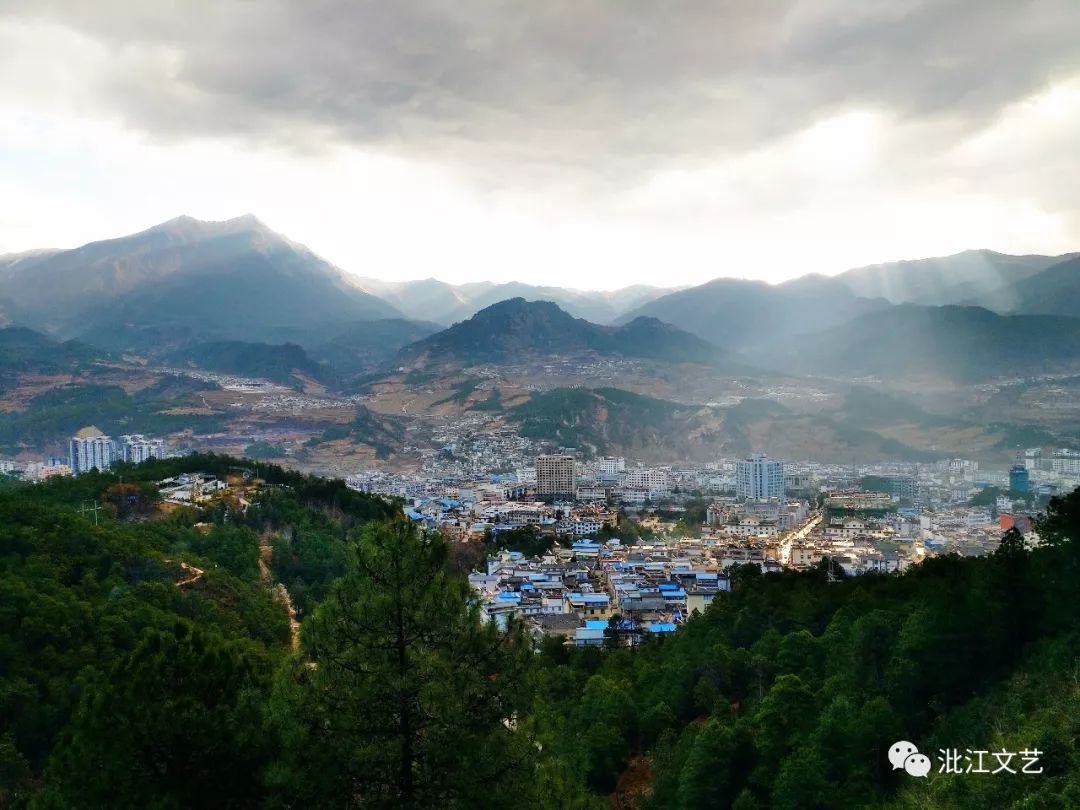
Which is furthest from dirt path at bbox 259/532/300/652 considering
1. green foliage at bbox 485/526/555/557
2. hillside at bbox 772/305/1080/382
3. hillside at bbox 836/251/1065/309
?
hillside at bbox 836/251/1065/309

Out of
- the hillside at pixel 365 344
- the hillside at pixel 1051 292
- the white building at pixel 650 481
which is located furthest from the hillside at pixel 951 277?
the white building at pixel 650 481

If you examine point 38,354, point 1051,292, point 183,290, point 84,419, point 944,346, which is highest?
point 183,290

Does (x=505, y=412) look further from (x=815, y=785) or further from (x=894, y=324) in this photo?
(x=815, y=785)

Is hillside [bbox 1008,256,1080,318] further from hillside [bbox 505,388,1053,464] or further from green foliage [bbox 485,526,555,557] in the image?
green foliage [bbox 485,526,555,557]

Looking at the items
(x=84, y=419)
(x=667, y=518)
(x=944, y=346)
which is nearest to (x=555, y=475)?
(x=667, y=518)

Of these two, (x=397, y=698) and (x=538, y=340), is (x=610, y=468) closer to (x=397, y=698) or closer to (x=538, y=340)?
(x=397, y=698)

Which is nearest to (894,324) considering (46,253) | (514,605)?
(514,605)

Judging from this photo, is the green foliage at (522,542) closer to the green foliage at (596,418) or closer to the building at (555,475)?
the building at (555,475)
